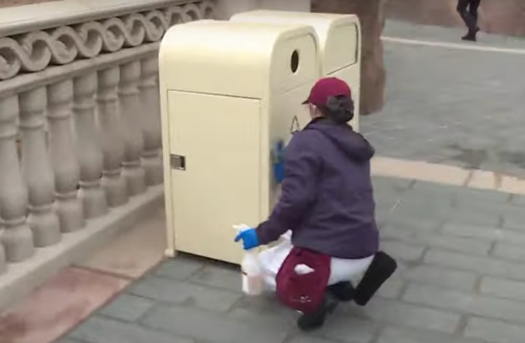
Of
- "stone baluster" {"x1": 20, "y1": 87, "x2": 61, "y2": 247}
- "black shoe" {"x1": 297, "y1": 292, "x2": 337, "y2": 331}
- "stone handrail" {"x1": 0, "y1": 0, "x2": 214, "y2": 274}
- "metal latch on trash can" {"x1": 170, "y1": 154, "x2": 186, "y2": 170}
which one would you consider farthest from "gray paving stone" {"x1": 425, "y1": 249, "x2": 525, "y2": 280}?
"stone baluster" {"x1": 20, "y1": 87, "x2": 61, "y2": 247}

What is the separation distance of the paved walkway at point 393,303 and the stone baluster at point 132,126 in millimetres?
743

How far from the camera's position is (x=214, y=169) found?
3645 millimetres

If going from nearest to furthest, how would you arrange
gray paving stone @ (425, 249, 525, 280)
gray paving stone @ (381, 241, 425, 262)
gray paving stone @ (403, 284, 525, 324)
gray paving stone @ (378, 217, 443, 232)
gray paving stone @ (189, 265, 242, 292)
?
1. gray paving stone @ (403, 284, 525, 324)
2. gray paving stone @ (189, 265, 242, 292)
3. gray paving stone @ (425, 249, 525, 280)
4. gray paving stone @ (381, 241, 425, 262)
5. gray paving stone @ (378, 217, 443, 232)

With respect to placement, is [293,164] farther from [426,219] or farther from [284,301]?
[426,219]

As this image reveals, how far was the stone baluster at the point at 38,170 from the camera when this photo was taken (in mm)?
3506

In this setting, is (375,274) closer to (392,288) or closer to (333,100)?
(392,288)

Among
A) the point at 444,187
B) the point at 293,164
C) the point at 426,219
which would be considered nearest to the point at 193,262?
the point at 293,164

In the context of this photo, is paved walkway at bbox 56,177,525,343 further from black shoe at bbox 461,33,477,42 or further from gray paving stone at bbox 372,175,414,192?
black shoe at bbox 461,33,477,42

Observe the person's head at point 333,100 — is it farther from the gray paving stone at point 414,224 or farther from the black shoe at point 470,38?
the black shoe at point 470,38

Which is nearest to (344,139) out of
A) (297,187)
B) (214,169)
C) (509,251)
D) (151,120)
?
(297,187)

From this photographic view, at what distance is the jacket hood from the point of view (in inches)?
123

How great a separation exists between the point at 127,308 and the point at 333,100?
120 cm

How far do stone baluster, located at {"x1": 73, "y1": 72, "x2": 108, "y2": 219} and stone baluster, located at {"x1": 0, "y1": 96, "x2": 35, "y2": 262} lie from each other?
477 mm

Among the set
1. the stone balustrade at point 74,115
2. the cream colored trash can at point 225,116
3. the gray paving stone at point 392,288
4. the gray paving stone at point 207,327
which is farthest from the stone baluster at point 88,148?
the gray paving stone at point 392,288
